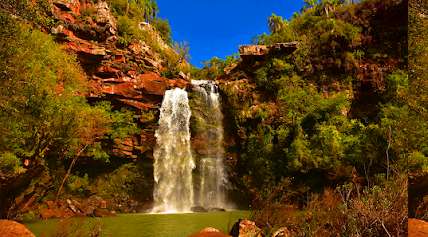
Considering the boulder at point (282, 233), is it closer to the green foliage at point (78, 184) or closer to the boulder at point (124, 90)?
the green foliage at point (78, 184)

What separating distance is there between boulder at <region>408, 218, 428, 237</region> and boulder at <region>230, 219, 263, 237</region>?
3140 millimetres

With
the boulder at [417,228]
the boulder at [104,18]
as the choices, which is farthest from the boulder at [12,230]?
the boulder at [104,18]

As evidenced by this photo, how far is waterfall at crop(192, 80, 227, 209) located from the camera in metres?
22.2

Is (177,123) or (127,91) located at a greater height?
(127,91)

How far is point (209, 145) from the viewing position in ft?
76.2

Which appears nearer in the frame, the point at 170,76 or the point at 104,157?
the point at 104,157

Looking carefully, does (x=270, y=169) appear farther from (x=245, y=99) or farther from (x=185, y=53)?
(x=185, y=53)

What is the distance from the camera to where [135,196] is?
2245 cm

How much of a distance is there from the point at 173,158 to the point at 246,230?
14.8 metres

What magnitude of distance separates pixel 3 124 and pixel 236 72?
1534 centimetres

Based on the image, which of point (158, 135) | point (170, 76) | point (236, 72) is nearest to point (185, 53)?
point (170, 76)

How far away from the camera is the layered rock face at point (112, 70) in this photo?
22.9 meters

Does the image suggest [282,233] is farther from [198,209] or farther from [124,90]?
[124,90]

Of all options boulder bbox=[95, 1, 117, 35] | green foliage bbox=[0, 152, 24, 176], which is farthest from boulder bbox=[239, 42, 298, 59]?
green foliage bbox=[0, 152, 24, 176]
